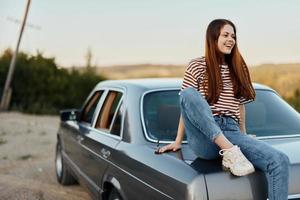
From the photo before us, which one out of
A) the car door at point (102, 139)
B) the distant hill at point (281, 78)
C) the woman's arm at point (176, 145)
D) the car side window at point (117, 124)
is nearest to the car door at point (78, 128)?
the car door at point (102, 139)

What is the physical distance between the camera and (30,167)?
8383 millimetres

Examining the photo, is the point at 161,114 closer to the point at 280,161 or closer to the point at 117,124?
the point at 117,124

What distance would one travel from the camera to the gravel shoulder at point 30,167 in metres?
6.11

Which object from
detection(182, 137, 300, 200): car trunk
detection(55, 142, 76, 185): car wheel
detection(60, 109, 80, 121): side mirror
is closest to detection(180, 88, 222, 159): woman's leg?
detection(182, 137, 300, 200): car trunk

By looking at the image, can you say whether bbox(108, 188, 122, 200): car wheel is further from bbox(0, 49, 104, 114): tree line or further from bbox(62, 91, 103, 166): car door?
bbox(0, 49, 104, 114): tree line

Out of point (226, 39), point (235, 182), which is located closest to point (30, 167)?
point (226, 39)

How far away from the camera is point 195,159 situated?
315cm

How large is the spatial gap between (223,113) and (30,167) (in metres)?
5.68

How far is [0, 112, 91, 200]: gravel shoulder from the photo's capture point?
6109mm

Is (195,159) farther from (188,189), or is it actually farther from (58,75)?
(58,75)

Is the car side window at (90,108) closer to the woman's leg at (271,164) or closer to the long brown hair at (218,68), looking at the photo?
the long brown hair at (218,68)

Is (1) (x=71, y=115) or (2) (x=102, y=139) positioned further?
(1) (x=71, y=115)

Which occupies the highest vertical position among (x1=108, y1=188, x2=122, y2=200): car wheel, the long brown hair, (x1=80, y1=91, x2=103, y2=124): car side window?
the long brown hair

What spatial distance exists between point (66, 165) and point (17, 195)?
0.87 metres
